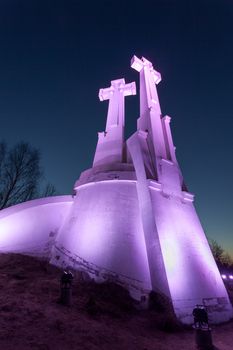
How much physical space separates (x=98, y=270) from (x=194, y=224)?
19.1 feet

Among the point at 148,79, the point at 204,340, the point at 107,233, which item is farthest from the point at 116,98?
the point at 204,340

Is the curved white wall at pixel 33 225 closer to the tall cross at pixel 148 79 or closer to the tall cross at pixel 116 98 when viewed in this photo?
the tall cross at pixel 116 98

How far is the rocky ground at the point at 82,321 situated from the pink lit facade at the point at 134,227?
2.89ft

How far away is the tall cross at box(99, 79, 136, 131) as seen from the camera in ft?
61.6

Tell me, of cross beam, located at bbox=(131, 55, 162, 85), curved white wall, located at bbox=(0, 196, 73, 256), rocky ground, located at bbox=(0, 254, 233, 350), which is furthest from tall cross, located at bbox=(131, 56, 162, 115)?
rocky ground, located at bbox=(0, 254, 233, 350)

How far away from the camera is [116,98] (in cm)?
2025

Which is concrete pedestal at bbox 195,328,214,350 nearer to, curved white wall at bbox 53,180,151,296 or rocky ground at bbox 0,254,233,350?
rocky ground at bbox 0,254,233,350

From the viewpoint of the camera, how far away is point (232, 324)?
9.91m

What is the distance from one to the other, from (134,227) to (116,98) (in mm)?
12246

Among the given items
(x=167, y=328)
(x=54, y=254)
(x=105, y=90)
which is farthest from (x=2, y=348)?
(x=105, y=90)

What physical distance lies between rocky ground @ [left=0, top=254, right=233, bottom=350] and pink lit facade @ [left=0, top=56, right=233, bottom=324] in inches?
34.7

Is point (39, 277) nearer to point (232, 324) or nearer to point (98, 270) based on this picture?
point (98, 270)

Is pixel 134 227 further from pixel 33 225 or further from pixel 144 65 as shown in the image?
pixel 144 65

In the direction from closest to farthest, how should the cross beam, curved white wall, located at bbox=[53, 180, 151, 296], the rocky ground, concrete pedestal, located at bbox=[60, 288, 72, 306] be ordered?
the rocky ground → concrete pedestal, located at bbox=[60, 288, 72, 306] → curved white wall, located at bbox=[53, 180, 151, 296] → the cross beam
